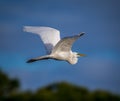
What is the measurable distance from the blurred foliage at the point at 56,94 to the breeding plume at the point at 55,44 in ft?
79.2

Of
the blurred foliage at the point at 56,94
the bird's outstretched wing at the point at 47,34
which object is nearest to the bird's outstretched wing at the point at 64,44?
the bird's outstretched wing at the point at 47,34

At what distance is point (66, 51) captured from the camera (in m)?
15.8

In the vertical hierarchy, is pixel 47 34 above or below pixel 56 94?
above

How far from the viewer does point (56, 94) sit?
43438 millimetres

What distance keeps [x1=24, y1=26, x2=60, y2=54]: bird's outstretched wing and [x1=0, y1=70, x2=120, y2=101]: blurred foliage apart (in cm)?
2406

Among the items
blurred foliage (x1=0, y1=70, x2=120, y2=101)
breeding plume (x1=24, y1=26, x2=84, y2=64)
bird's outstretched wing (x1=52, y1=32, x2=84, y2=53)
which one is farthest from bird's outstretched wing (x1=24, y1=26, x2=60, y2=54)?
blurred foliage (x1=0, y1=70, x2=120, y2=101)

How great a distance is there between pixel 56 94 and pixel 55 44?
27.0 m

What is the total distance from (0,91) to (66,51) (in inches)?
1069

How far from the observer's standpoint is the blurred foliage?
42344mm

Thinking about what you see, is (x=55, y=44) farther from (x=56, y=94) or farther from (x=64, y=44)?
(x=56, y=94)

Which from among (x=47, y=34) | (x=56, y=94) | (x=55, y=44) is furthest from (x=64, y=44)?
(x=56, y=94)

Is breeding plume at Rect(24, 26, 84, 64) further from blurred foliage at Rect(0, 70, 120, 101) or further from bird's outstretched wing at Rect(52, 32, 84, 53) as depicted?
blurred foliage at Rect(0, 70, 120, 101)

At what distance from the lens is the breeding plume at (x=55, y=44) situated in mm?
15233

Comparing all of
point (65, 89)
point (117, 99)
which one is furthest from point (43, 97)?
point (117, 99)
